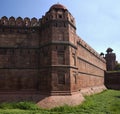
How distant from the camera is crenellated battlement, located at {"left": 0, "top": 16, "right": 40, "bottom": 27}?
497 inches

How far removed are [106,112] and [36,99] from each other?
3783 mm

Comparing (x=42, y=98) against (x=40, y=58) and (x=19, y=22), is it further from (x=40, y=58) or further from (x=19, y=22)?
(x=19, y=22)

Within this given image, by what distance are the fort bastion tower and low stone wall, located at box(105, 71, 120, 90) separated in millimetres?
20227

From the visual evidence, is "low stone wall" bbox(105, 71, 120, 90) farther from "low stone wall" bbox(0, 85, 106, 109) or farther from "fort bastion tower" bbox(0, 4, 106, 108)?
"low stone wall" bbox(0, 85, 106, 109)

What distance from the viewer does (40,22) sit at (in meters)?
12.9

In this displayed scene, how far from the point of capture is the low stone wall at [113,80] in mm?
31281

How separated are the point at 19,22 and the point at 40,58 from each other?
2.63 meters

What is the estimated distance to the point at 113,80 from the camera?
105 ft

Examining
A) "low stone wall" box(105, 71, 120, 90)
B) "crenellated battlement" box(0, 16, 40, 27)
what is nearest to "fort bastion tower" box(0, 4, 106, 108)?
"crenellated battlement" box(0, 16, 40, 27)

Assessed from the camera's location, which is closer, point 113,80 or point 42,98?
point 42,98

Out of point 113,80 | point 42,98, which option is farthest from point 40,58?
point 113,80

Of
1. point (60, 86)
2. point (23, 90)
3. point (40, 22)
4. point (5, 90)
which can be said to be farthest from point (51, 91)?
point (40, 22)

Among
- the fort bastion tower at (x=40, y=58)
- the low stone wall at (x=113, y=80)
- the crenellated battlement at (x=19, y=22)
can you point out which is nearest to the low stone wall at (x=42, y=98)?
the fort bastion tower at (x=40, y=58)

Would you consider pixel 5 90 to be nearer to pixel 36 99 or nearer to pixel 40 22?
pixel 36 99
